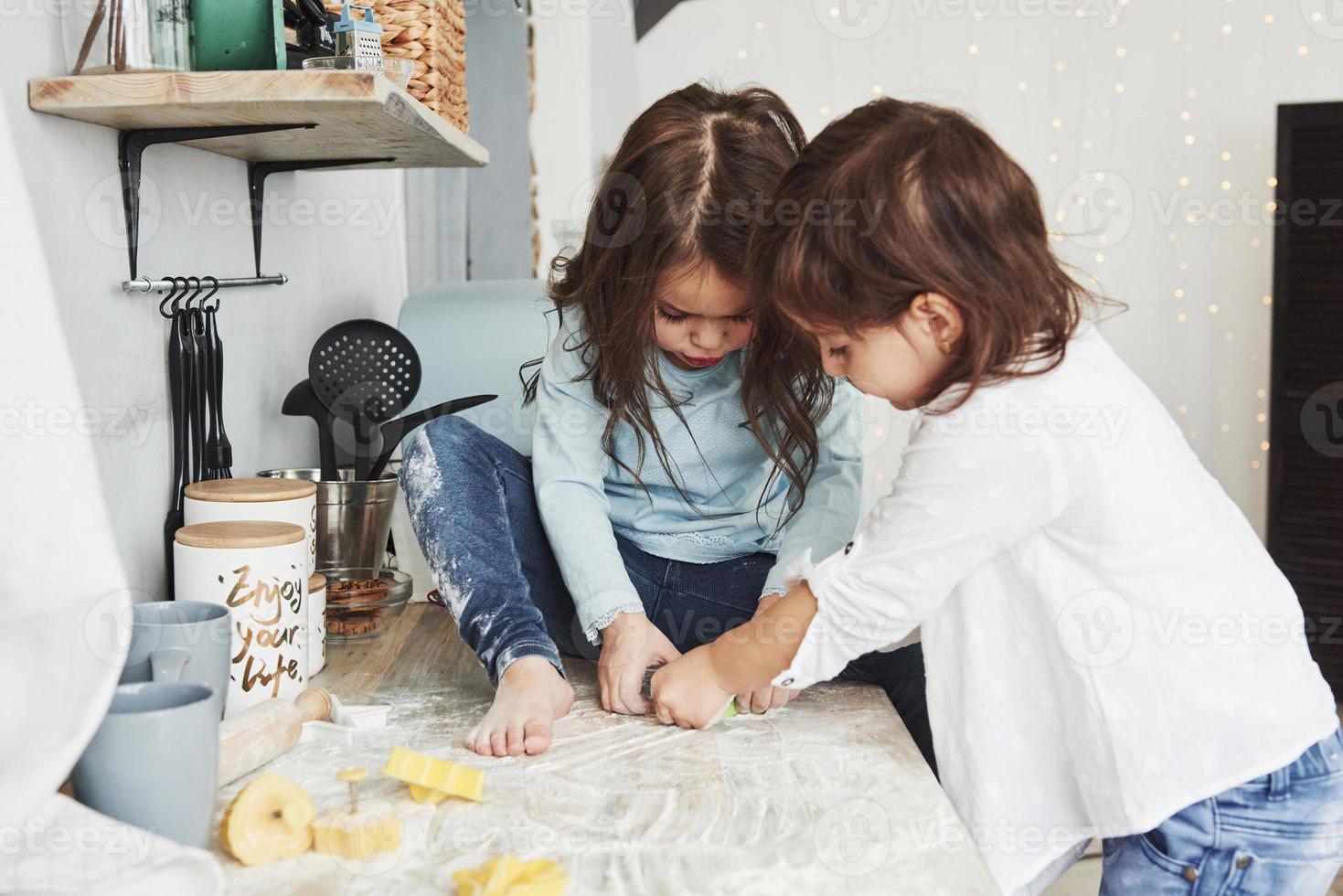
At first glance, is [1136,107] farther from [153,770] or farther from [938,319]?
[153,770]

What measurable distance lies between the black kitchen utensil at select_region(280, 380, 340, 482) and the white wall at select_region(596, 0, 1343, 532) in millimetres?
1721

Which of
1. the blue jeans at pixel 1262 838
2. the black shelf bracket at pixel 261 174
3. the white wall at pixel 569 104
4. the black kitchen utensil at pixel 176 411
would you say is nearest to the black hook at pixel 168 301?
the black kitchen utensil at pixel 176 411

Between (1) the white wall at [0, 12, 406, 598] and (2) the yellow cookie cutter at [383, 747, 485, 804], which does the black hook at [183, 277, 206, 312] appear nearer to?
(1) the white wall at [0, 12, 406, 598]

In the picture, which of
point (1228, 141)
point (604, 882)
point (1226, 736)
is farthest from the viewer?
point (1228, 141)

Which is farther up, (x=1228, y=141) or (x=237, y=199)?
(x=1228, y=141)

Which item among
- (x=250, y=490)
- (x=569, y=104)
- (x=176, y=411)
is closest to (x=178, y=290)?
(x=176, y=411)

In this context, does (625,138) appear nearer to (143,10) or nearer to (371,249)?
(143,10)

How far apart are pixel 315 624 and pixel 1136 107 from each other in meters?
2.45

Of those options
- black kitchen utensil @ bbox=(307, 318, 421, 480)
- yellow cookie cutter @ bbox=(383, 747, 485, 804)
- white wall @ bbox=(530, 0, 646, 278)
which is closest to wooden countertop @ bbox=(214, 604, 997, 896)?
yellow cookie cutter @ bbox=(383, 747, 485, 804)

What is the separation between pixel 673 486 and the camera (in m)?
1.28

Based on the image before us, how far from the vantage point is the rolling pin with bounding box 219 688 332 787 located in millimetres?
815

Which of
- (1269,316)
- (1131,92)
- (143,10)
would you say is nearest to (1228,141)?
(1131,92)

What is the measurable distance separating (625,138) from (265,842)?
72 cm

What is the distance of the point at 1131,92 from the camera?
2.77 meters
